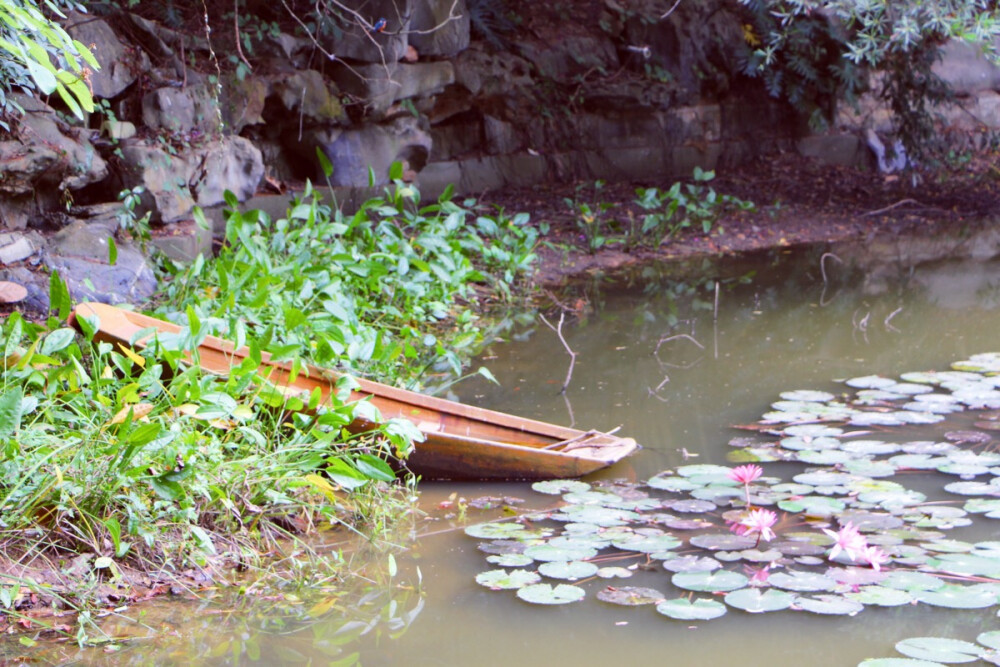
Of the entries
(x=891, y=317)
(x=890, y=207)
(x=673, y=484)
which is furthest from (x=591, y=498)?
(x=890, y=207)

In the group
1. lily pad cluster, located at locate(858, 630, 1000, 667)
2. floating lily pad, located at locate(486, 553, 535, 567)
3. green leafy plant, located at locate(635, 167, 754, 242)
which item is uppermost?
green leafy plant, located at locate(635, 167, 754, 242)

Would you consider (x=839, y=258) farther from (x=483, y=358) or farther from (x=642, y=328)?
(x=483, y=358)

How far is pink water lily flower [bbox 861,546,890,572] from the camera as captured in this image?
237cm

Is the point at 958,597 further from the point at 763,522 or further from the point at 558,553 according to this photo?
the point at 558,553

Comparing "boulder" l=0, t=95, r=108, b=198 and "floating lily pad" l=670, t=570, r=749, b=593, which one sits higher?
"boulder" l=0, t=95, r=108, b=198

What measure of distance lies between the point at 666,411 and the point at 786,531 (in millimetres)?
1238

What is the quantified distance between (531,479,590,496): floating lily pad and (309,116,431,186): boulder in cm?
415

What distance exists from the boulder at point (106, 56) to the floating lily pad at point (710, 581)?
394cm

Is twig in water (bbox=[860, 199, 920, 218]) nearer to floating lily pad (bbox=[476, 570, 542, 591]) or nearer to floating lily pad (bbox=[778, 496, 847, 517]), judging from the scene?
floating lily pad (bbox=[778, 496, 847, 517])

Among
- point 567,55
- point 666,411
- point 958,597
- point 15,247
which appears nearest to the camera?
point 958,597

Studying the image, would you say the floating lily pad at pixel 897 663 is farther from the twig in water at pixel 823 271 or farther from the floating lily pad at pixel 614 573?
the twig in water at pixel 823 271

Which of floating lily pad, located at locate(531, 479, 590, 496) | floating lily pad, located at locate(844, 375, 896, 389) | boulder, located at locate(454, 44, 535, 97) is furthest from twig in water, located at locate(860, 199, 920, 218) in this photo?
floating lily pad, located at locate(531, 479, 590, 496)

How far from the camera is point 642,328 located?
5.38m

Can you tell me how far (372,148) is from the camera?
7109 mm
